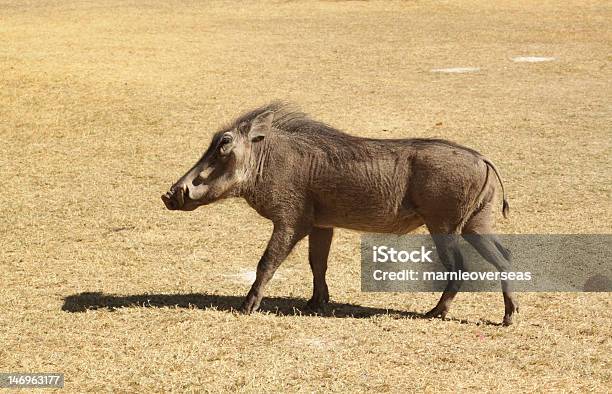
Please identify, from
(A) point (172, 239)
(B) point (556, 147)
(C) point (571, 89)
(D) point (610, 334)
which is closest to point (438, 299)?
(D) point (610, 334)

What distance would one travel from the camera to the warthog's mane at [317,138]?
7.32 meters

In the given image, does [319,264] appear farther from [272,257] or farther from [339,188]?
[339,188]

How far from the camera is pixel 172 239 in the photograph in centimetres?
932

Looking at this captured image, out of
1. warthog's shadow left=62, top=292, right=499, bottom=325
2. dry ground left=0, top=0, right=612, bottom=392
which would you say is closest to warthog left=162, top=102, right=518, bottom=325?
warthog's shadow left=62, top=292, right=499, bottom=325

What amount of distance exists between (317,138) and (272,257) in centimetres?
104

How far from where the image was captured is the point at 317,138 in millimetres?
7480

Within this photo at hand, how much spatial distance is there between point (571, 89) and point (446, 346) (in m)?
11.3

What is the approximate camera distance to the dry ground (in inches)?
243

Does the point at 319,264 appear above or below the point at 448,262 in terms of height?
below

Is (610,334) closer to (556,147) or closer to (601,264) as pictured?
(601,264)

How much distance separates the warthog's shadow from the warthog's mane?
1.23 metres

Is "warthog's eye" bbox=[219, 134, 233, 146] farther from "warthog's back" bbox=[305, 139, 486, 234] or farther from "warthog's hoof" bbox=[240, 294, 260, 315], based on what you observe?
"warthog's hoof" bbox=[240, 294, 260, 315]

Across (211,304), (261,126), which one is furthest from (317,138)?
(211,304)

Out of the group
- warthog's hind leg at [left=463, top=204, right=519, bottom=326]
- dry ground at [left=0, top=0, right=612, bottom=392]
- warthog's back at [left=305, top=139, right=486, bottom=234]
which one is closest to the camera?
dry ground at [left=0, top=0, right=612, bottom=392]
